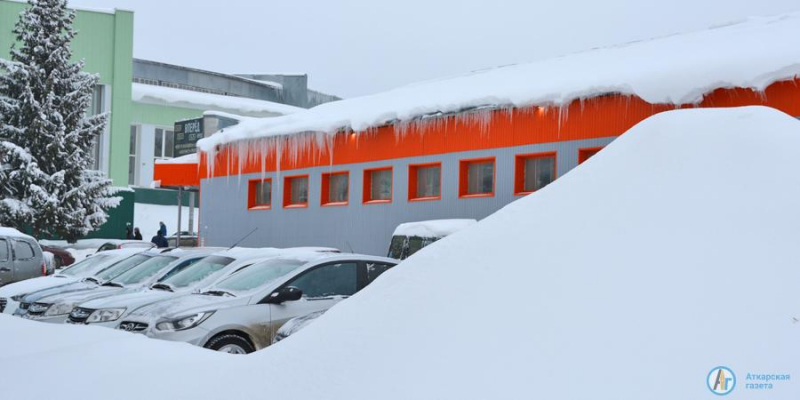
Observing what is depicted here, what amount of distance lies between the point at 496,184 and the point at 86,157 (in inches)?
824

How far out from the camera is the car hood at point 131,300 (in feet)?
33.3

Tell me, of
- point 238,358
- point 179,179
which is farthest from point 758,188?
point 179,179

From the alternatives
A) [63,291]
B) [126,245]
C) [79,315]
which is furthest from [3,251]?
[126,245]

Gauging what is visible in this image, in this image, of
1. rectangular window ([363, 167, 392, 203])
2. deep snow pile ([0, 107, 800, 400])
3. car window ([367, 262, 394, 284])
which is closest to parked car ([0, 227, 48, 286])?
rectangular window ([363, 167, 392, 203])

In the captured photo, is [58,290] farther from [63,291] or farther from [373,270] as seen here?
[373,270]

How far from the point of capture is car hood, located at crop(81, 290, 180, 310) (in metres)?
10.1

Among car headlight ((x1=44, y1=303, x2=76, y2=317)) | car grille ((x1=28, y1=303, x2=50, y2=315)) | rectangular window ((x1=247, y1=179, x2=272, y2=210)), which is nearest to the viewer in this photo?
car headlight ((x1=44, y1=303, x2=76, y2=317))

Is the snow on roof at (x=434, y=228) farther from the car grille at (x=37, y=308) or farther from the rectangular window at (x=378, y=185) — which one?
the rectangular window at (x=378, y=185)

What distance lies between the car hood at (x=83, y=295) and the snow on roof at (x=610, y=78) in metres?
9.66

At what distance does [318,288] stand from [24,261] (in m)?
10.4

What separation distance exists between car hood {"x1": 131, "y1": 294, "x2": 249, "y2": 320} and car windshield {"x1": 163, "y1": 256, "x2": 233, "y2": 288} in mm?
1552

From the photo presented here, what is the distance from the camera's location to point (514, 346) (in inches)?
148

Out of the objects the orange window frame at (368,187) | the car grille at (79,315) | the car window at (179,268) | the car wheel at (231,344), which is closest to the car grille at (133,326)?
the car wheel at (231,344)

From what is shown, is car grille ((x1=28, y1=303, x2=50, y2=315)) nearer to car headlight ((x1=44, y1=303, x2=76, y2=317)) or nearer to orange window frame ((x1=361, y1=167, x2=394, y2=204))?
car headlight ((x1=44, y1=303, x2=76, y2=317))
